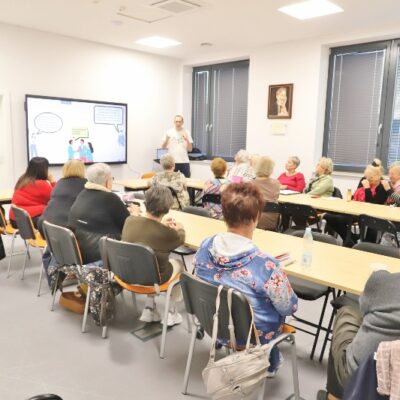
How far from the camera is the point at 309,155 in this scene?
6.71m

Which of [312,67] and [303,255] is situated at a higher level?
[312,67]

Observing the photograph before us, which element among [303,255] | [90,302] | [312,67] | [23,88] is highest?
[312,67]

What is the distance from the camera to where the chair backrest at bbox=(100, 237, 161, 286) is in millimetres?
2477

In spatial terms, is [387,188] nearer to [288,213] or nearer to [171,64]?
[288,213]

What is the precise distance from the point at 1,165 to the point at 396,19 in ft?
20.5

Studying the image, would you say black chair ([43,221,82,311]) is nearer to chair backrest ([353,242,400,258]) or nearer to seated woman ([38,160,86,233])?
seated woman ([38,160,86,233])

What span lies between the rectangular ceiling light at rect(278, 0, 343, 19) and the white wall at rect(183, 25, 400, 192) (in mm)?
1088

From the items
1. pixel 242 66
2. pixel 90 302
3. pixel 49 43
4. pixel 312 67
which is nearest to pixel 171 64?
pixel 242 66

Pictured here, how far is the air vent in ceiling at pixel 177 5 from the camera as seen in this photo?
4.85 meters

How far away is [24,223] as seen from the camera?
11.7 ft

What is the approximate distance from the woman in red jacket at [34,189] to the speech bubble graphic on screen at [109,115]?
3392 mm

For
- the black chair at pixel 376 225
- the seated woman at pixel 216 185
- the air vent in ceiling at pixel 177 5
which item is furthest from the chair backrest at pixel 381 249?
the air vent in ceiling at pixel 177 5

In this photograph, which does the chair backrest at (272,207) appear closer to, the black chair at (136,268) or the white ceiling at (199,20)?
the black chair at (136,268)

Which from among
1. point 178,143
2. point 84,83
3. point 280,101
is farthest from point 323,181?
point 84,83
